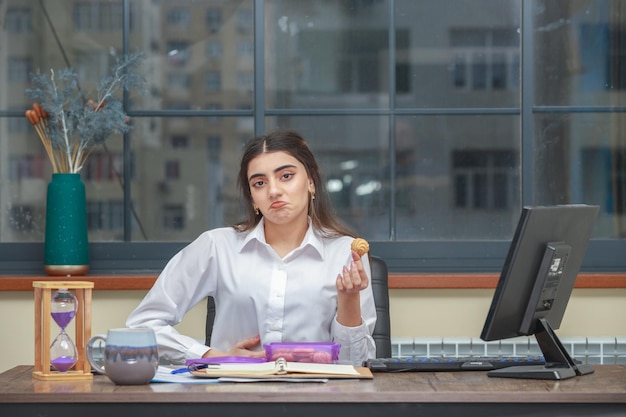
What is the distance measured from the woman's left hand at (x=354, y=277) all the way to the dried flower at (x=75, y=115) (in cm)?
151

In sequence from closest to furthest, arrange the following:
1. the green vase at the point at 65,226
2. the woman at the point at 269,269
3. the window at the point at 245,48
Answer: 1. the woman at the point at 269,269
2. the green vase at the point at 65,226
3. the window at the point at 245,48

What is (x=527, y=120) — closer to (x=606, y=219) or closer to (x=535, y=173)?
(x=535, y=173)

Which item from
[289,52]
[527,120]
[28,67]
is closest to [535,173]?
[527,120]

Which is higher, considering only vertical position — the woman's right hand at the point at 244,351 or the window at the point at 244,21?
the window at the point at 244,21

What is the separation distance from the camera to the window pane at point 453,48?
3902 mm

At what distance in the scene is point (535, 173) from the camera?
3832 mm

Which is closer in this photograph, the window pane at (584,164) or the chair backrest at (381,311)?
the chair backrest at (381,311)

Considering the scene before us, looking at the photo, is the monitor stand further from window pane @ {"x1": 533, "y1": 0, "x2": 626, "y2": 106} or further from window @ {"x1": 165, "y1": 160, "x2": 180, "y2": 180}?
window @ {"x1": 165, "y1": 160, "x2": 180, "y2": 180}

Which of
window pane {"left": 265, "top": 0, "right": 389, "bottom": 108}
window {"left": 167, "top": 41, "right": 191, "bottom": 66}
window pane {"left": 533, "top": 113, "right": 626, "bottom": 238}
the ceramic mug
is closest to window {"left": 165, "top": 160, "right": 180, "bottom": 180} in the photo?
window {"left": 167, "top": 41, "right": 191, "bottom": 66}

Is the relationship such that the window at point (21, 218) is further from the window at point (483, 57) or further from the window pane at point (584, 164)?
the window pane at point (584, 164)

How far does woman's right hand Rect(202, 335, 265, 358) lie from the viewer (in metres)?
2.36

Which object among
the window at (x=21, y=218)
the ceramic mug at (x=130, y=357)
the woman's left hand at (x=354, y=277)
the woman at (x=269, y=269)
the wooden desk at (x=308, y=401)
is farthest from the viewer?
the window at (x=21, y=218)

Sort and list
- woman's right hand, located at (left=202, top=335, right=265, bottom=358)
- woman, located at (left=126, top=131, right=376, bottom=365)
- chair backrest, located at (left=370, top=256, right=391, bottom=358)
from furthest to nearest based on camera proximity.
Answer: chair backrest, located at (left=370, top=256, right=391, bottom=358), woman, located at (left=126, top=131, right=376, bottom=365), woman's right hand, located at (left=202, top=335, right=265, bottom=358)

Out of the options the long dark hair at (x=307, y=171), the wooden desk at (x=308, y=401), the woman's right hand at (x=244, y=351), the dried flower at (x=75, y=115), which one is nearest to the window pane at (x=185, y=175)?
the dried flower at (x=75, y=115)
